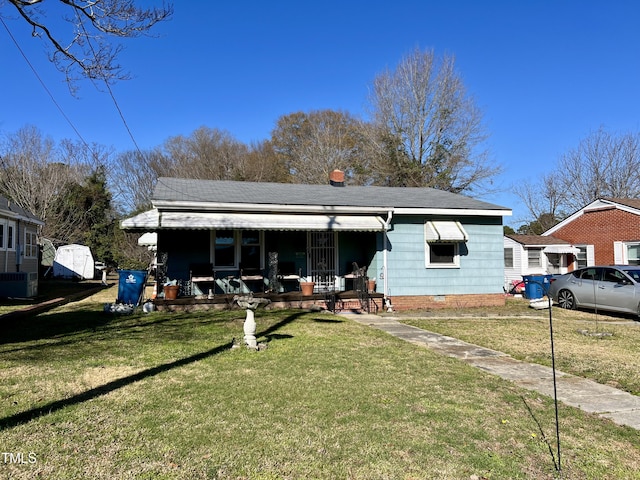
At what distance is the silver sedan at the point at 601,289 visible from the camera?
476 inches

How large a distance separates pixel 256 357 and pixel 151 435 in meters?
2.79

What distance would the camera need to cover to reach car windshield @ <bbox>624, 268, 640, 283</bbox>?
39.8ft

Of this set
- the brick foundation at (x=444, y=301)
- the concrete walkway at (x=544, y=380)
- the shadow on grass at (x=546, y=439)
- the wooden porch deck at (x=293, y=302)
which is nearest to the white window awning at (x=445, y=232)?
the brick foundation at (x=444, y=301)

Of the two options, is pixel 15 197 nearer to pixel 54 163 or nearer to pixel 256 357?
pixel 54 163

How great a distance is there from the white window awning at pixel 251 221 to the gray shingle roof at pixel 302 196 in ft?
1.37

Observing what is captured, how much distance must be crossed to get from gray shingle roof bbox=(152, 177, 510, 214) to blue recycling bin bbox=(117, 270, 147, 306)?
220 cm

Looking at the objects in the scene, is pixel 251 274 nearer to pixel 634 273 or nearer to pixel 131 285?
pixel 131 285

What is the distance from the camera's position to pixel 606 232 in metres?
20.4

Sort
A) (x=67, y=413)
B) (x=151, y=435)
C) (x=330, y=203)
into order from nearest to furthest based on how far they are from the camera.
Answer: (x=151, y=435) < (x=67, y=413) < (x=330, y=203)

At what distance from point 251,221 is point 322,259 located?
2.96 meters

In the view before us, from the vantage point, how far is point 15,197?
27969 millimetres

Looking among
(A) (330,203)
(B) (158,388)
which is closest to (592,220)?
(A) (330,203)

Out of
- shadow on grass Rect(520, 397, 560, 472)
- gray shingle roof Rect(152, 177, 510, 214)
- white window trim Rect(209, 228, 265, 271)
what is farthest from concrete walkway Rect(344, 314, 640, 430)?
gray shingle roof Rect(152, 177, 510, 214)

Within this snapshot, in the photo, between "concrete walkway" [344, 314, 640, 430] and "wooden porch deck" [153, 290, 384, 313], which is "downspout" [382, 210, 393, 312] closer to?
"wooden porch deck" [153, 290, 384, 313]
